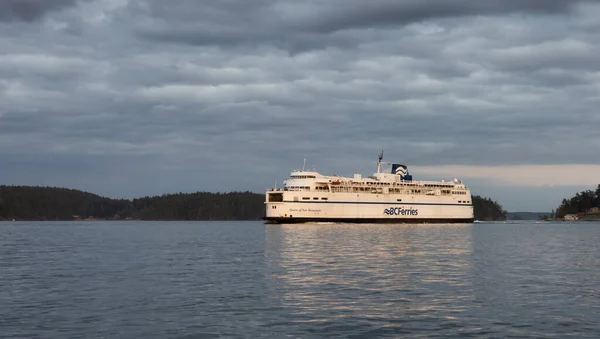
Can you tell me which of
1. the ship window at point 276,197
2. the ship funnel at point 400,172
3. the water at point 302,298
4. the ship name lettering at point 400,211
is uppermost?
the ship funnel at point 400,172

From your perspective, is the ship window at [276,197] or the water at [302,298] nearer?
the water at [302,298]

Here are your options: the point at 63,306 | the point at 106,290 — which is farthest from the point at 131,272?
the point at 63,306

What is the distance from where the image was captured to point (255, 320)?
22.3m

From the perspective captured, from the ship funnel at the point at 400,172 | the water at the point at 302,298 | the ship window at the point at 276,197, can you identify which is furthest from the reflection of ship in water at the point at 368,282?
the ship funnel at the point at 400,172

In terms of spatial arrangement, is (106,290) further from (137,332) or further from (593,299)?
(593,299)

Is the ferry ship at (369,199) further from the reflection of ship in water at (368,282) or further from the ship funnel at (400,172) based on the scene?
the reflection of ship in water at (368,282)

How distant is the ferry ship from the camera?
131 metres

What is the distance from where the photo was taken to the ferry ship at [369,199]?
131000 millimetres

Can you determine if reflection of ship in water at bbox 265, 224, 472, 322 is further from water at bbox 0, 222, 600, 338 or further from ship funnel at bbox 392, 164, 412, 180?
ship funnel at bbox 392, 164, 412, 180

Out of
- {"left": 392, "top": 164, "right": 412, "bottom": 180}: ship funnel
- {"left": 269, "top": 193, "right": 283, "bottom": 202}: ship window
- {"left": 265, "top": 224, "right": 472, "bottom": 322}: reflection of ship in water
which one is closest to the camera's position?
{"left": 265, "top": 224, "right": 472, "bottom": 322}: reflection of ship in water

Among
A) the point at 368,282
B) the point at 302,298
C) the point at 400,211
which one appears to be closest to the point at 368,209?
the point at 400,211

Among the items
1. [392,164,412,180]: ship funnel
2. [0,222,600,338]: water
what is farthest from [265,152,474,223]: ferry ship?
[0,222,600,338]: water

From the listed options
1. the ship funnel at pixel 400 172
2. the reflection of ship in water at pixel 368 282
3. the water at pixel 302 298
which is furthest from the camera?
the ship funnel at pixel 400 172

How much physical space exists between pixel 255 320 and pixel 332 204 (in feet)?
366
